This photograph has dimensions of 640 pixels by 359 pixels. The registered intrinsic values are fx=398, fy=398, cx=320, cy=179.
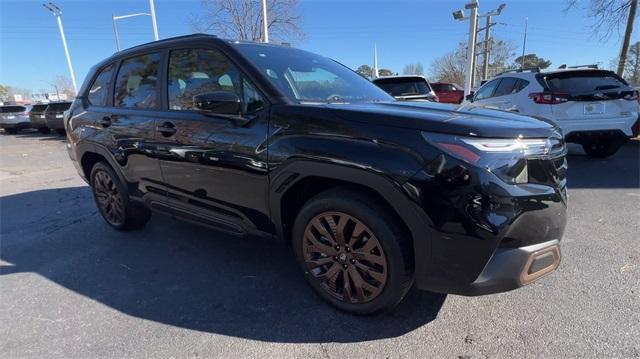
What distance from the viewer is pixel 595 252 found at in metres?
3.38

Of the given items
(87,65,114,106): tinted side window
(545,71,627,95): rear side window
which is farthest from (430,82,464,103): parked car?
(87,65,114,106): tinted side window

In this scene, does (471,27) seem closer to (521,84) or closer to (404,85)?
(404,85)

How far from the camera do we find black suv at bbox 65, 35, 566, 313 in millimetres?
2039

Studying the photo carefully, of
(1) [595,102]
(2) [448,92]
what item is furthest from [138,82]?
(2) [448,92]

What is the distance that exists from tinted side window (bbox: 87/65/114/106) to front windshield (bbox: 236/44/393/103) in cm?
190

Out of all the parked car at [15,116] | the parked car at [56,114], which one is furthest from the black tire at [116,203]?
the parked car at [15,116]

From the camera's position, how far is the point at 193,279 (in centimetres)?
320

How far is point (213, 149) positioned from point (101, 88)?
2099 millimetres

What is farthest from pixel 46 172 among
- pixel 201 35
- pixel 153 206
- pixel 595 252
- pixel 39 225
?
pixel 595 252

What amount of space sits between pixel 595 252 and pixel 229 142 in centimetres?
315

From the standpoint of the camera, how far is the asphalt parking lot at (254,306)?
2.32m

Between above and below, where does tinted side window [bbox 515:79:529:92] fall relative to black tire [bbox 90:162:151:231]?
above

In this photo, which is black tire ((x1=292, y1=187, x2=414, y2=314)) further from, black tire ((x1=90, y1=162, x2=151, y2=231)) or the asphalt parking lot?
black tire ((x1=90, y1=162, x2=151, y2=231))

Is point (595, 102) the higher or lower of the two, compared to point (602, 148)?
higher
